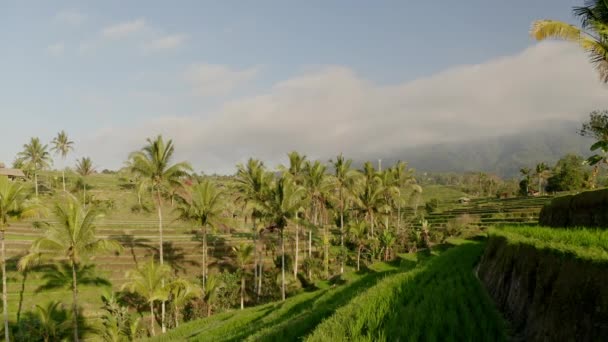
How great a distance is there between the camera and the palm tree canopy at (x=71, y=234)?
77.2 feet

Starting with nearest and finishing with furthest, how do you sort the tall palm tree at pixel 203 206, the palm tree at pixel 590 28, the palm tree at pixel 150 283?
the palm tree at pixel 590 28 < the palm tree at pixel 150 283 < the tall palm tree at pixel 203 206

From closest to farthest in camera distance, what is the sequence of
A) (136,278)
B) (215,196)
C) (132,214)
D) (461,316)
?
(461,316) → (136,278) → (215,196) → (132,214)

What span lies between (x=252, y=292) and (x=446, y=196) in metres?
111

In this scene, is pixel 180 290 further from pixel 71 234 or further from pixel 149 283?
pixel 71 234

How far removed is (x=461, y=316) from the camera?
7.08 m

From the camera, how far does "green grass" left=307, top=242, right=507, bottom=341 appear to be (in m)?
5.56

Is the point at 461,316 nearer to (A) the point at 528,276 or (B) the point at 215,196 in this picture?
(A) the point at 528,276

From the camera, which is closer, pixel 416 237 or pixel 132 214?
pixel 416 237

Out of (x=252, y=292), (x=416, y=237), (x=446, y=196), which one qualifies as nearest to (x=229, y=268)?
(x=252, y=292)

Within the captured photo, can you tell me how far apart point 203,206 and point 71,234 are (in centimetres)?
1269

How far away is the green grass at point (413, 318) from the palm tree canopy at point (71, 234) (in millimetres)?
22260

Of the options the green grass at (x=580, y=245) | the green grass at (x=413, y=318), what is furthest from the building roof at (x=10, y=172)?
the green grass at (x=580, y=245)

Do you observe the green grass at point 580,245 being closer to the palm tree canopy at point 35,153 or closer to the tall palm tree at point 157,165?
the tall palm tree at point 157,165

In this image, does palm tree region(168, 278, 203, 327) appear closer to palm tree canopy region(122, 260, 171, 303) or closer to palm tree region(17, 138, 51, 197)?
palm tree canopy region(122, 260, 171, 303)
